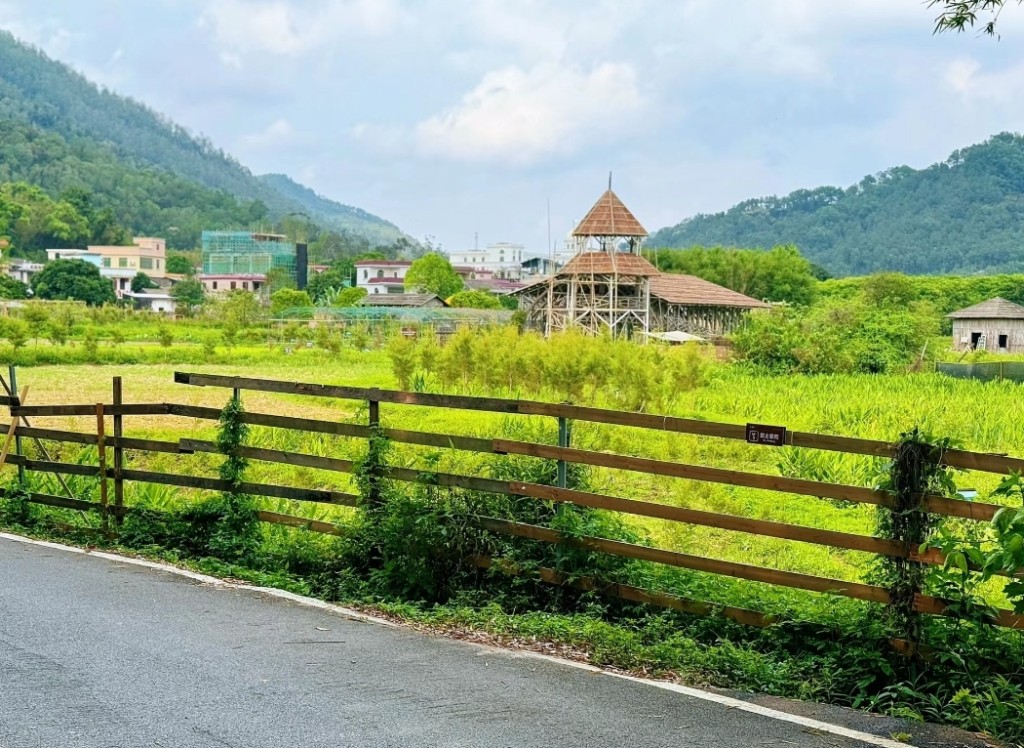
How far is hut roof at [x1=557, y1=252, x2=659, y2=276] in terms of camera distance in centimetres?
5172

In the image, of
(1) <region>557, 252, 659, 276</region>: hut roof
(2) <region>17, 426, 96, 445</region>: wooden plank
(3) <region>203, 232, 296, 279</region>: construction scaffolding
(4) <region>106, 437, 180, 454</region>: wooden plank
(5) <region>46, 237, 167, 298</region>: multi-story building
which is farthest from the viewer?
(3) <region>203, 232, 296, 279</region>: construction scaffolding

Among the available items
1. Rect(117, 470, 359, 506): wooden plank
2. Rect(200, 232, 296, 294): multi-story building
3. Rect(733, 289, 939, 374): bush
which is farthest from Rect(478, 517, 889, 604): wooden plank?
Rect(200, 232, 296, 294): multi-story building

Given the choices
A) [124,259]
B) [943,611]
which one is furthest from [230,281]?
[943,611]

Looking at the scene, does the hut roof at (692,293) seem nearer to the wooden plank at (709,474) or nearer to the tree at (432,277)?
the tree at (432,277)

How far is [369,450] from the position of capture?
7246mm

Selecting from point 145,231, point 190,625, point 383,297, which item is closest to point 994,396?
point 190,625

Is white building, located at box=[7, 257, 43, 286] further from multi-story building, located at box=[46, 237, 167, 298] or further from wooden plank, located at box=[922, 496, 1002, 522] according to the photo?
wooden plank, located at box=[922, 496, 1002, 522]

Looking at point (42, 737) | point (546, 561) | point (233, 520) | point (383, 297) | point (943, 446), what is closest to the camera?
point (42, 737)

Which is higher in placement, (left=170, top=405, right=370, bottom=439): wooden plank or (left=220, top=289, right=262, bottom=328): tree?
(left=220, top=289, right=262, bottom=328): tree

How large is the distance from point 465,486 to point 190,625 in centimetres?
193

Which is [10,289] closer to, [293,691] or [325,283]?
[325,283]

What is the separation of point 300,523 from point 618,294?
46486 mm

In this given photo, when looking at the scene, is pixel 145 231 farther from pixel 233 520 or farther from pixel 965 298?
pixel 233 520

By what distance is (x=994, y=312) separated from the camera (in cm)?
4897
